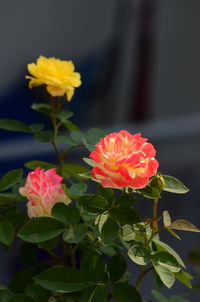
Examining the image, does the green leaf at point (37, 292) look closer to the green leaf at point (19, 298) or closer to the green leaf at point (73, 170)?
the green leaf at point (19, 298)

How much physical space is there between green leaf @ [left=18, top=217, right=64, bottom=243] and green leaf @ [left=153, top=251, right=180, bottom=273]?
127 millimetres

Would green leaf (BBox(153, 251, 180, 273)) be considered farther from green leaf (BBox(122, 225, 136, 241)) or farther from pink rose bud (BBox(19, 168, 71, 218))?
pink rose bud (BBox(19, 168, 71, 218))

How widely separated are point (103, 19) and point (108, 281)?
2369 millimetres

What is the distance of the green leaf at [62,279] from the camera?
2.77 feet

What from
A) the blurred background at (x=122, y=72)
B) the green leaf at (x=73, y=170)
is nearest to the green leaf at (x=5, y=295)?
the green leaf at (x=73, y=170)

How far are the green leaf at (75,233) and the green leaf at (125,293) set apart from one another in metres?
0.08

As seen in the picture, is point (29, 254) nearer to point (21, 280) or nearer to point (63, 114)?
point (21, 280)

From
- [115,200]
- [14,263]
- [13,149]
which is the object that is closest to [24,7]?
[13,149]

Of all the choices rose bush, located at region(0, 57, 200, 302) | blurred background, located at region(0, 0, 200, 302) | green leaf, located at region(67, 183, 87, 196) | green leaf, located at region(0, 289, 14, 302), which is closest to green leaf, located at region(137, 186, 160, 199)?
rose bush, located at region(0, 57, 200, 302)

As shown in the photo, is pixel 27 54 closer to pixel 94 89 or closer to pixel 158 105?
pixel 94 89

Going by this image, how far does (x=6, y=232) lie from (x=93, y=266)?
0.14 meters

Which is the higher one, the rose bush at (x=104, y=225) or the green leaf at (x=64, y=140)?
the green leaf at (x=64, y=140)

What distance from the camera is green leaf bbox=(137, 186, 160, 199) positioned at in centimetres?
85

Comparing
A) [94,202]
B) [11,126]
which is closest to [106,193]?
[94,202]
